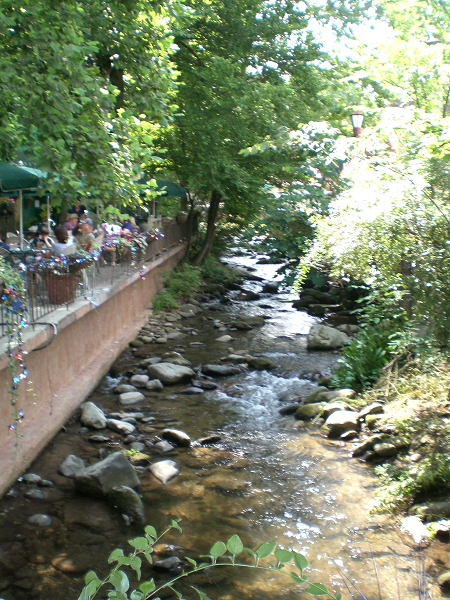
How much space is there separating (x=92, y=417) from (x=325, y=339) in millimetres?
7192

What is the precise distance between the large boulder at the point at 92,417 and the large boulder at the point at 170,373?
2.27 m

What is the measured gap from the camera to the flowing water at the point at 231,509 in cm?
569

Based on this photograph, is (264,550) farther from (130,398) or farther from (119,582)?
(130,398)

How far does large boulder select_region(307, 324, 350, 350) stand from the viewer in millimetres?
14414

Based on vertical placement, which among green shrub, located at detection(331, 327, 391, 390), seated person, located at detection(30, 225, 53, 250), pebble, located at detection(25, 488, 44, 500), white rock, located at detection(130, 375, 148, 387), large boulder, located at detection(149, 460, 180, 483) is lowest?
white rock, located at detection(130, 375, 148, 387)

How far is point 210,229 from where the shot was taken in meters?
22.9

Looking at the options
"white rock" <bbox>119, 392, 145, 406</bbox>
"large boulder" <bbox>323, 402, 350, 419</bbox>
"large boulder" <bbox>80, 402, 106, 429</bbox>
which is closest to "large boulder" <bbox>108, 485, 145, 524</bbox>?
"large boulder" <bbox>80, 402, 106, 429</bbox>

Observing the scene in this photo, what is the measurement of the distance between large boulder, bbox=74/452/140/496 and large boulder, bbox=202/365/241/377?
5.01 metres

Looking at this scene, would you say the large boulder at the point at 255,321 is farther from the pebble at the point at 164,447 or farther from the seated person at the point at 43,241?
the pebble at the point at 164,447

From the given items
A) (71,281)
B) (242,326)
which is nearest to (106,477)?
(71,281)

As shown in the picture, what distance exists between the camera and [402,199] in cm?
711

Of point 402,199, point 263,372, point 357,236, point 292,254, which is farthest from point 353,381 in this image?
point 292,254

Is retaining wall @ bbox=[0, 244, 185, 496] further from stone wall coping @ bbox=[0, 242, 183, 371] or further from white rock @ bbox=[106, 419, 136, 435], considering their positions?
white rock @ bbox=[106, 419, 136, 435]

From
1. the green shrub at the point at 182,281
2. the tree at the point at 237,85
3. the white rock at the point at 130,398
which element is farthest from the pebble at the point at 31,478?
the tree at the point at 237,85
